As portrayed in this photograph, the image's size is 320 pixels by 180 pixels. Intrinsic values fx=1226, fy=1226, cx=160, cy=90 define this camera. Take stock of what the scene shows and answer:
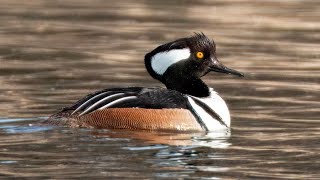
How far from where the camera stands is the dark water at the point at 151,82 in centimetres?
1102

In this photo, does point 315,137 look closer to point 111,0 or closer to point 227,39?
point 227,39

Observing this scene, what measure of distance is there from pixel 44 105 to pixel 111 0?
12.3m

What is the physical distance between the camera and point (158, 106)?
1292 centimetres

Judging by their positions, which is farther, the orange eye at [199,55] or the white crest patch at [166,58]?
the orange eye at [199,55]

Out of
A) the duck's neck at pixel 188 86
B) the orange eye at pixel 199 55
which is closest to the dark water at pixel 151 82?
the duck's neck at pixel 188 86

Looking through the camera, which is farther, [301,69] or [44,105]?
[301,69]

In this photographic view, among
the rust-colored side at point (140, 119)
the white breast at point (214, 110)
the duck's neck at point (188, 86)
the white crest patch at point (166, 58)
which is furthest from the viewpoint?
the duck's neck at point (188, 86)

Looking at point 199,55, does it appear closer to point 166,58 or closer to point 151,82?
point 166,58

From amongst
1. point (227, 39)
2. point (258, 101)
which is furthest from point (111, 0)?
point (258, 101)

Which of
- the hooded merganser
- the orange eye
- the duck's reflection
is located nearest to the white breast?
the hooded merganser

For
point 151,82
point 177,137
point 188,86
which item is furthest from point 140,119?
point 151,82

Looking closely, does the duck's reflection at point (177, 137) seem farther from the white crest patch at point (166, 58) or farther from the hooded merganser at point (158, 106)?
the white crest patch at point (166, 58)

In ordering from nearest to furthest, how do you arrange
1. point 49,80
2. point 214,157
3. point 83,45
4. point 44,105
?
point 214,157 < point 44,105 < point 49,80 < point 83,45

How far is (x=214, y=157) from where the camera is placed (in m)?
11.5
